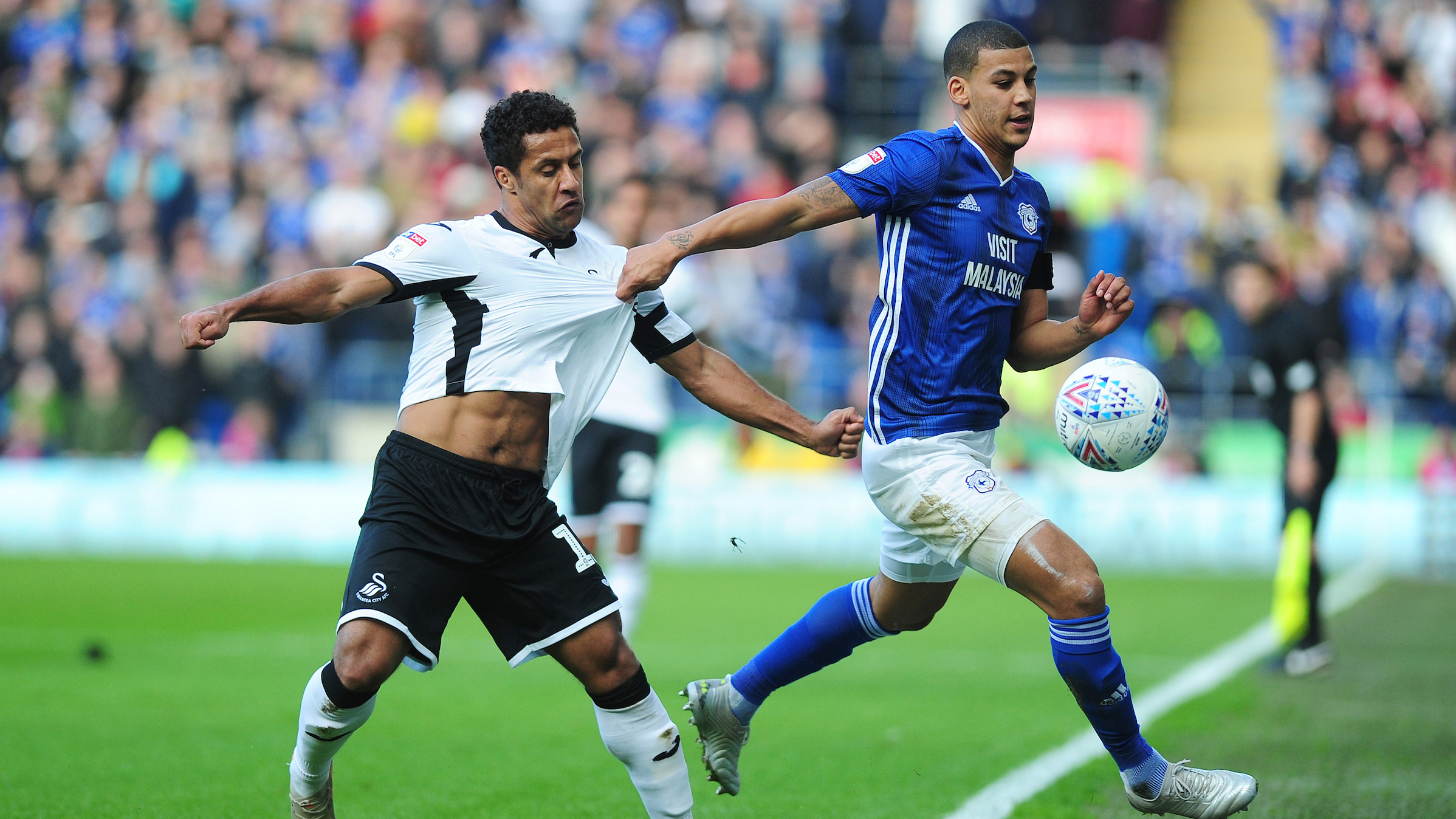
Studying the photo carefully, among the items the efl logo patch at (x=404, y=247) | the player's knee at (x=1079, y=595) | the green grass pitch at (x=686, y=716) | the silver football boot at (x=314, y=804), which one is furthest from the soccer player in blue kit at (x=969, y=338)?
the silver football boot at (x=314, y=804)

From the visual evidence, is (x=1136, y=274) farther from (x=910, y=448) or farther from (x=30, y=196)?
(x=30, y=196)

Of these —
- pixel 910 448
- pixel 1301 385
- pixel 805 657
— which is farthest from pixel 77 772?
pixel 1301 385

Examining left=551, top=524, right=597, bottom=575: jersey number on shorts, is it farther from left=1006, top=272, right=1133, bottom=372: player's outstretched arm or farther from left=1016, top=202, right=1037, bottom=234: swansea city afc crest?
left=1016, top=202, right=1037, bottom=234: swansea city afc crest

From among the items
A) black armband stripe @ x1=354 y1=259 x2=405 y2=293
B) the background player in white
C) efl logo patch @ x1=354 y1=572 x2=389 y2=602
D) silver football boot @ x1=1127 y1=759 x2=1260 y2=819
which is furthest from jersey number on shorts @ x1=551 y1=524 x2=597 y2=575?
the background player in white

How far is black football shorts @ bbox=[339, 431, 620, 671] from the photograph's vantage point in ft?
15.1

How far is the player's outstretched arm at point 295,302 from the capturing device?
4.25 meters

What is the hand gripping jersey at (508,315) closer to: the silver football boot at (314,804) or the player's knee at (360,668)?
the player's knee at (360,668)

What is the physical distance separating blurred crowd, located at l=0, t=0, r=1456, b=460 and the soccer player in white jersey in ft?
29.5

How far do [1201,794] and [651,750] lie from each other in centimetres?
174

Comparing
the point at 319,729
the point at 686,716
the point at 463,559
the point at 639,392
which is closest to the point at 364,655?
the point at 319,729

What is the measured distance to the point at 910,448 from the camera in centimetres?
515

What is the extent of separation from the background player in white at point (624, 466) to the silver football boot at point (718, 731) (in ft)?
10.1

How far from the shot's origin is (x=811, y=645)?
5.73 meters

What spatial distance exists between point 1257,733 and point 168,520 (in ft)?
43.6
